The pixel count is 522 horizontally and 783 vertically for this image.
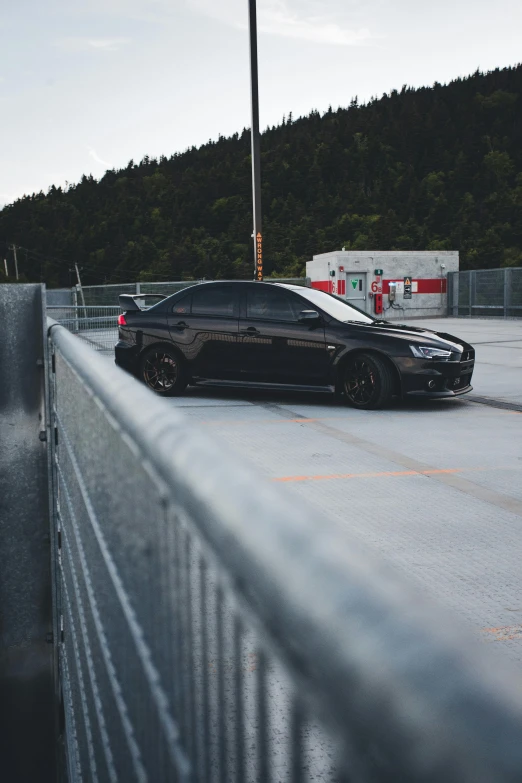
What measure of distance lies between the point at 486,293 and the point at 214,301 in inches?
950

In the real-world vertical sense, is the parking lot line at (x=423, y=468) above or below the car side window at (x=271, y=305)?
below

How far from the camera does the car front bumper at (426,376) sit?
10.3 metres

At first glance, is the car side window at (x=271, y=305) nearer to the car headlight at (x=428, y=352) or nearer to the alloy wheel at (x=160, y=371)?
the alloy wheel at (x=160, y=371)

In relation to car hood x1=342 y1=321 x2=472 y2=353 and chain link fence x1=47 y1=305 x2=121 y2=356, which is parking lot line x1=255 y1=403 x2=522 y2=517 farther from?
chain link fence x1=47 y1=305 x2=121 y2=356

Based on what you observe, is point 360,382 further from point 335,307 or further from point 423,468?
point 423,468

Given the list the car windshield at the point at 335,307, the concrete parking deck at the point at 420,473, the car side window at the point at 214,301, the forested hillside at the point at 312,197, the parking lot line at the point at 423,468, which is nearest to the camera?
the concrete parking deck at the point at 420,473

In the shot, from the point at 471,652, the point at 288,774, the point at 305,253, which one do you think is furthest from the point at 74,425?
the point at 305,253

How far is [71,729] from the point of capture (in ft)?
8.98

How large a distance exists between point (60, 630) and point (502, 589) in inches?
83.9

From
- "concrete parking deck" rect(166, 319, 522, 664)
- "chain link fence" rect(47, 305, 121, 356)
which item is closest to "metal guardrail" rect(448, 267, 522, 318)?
"chain link fence" rect(47, 305, 121, 356)

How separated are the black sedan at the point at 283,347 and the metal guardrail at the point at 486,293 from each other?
2238 centimetres

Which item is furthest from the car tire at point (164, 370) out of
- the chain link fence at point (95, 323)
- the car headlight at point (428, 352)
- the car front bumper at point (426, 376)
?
the chain link fence at point (95, 323)

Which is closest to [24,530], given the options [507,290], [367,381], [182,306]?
[367,381]

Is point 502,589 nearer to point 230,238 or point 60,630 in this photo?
point 60,630
